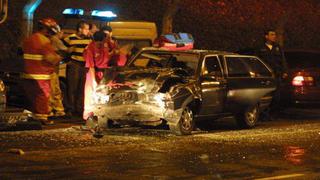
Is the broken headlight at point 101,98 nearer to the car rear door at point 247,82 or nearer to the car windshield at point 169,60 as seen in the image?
the car windshield at point 169,60

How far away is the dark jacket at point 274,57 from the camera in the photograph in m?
16.7

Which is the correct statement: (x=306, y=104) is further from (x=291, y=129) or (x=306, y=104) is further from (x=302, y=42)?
(x=302, y=42)

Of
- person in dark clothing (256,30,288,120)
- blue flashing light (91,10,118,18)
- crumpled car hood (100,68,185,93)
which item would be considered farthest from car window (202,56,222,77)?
blue flashing light (91,10,118,18)

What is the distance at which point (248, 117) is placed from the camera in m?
14.7

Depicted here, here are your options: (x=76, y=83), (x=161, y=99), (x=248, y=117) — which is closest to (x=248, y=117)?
(x=248, y=117)

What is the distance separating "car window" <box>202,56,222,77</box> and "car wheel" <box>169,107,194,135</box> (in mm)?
819

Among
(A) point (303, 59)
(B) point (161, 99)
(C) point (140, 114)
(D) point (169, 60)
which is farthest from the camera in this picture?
(A) point (303, 59)

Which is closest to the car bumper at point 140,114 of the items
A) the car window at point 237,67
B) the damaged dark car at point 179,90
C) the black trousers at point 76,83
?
the damaged dark car at point 179,90

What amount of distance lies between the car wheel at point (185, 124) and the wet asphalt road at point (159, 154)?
0.47ft

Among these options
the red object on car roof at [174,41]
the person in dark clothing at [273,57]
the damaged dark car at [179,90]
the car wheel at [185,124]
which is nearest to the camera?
the damaged dark car at [179,90]

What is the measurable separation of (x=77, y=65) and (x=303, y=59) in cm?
610

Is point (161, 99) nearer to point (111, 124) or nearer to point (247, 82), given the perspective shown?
point (111, 124)

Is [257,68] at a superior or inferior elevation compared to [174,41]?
inferior

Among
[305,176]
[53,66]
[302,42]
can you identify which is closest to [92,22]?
[53,66]
